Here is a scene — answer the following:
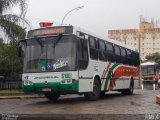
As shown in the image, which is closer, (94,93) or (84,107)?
(84,107)

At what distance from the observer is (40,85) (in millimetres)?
16938

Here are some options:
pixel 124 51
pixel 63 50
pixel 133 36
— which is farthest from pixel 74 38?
pixel 133 36

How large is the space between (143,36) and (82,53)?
432 feet

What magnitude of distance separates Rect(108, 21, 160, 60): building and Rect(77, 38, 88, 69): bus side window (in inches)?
4737

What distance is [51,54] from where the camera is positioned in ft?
55.5

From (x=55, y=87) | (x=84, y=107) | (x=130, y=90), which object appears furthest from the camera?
(x=130, y=90)

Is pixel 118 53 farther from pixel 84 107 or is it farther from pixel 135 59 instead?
pixel 84 107

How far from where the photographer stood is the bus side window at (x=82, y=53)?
672 inches

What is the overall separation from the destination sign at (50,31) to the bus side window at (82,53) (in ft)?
2.15

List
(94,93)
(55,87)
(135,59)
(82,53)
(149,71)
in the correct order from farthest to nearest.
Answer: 1. (149,71)
2. (135,59)
3. (94,93)
4. (82,53)
5. (55,87)

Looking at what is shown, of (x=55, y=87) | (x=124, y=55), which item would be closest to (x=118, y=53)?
(x=124, y=55)

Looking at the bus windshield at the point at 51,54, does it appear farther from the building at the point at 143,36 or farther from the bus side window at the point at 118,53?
the building at the point at 143,36

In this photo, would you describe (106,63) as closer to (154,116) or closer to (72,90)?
(72,90)

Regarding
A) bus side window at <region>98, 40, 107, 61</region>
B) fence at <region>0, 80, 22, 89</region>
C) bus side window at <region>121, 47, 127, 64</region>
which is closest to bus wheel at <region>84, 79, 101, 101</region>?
bus side window at <region>98, 40, 107, 61</region>
